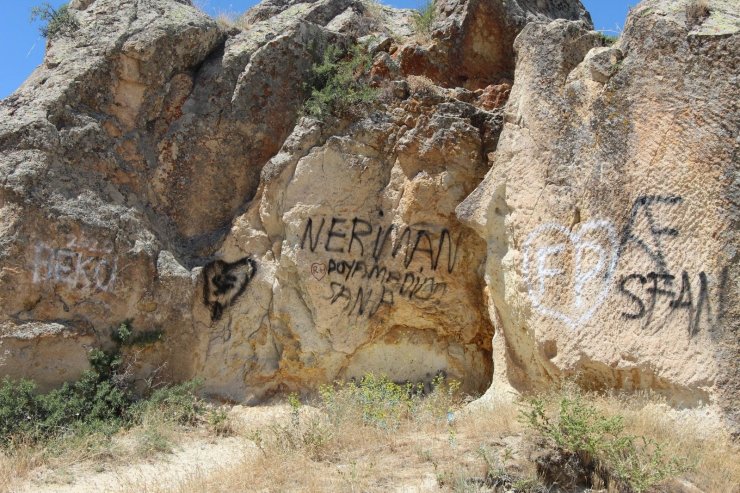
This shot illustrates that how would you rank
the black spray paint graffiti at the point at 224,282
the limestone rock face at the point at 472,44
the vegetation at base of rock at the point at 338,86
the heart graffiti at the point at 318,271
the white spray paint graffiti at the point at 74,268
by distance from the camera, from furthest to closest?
the limestone rock face at the point at 472,44
the vegetation at base of rock at the point at 338,86
the black spray paint graffiti at the point at 224,282
the heart graffiti at the point at 318,271
the white spray paint graffiti at the point at 74,268

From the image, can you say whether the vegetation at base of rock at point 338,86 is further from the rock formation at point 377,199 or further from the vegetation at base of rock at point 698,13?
the vegetation at base of rock at point 698,13

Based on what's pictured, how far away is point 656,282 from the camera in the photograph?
5.87m

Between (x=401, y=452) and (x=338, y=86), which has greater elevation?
(x=338, y=86)

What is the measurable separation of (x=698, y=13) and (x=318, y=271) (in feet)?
14.1

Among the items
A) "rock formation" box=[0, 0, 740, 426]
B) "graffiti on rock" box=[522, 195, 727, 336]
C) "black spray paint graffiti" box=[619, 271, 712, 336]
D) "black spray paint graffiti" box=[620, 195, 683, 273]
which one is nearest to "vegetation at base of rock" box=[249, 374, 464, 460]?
"rock formation" box=[0, 0, 740, 426]

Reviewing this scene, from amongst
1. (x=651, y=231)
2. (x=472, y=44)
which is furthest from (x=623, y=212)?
(x=472, y=44)

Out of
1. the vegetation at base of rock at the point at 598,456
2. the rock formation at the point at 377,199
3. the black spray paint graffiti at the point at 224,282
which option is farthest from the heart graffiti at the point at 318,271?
the vegetation at base of rock at the point at 598,456

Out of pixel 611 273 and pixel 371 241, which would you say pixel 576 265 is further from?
pixel 371 241

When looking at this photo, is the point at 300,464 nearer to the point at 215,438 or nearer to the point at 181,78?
the point at 215,438

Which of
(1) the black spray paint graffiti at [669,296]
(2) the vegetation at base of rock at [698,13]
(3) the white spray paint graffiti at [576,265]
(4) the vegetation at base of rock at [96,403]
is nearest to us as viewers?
(1) the black spray paint graffiti at [669,296]

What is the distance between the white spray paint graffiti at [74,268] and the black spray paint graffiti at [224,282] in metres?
1.02

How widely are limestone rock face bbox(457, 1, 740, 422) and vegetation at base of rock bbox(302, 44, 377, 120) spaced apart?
1.79 m

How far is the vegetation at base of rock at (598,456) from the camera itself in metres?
4.75

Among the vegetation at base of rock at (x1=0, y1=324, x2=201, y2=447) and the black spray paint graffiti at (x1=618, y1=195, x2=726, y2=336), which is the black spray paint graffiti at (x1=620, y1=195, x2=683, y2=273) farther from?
the vegetation at base of rock at (x1=0, y1=324, x2=201, y2=447)
